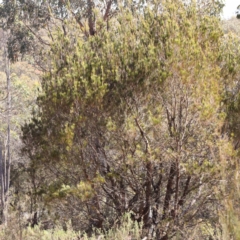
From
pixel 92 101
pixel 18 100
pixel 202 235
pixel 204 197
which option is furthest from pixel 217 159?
pixel 18 100

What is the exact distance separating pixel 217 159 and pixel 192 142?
489 millimetres

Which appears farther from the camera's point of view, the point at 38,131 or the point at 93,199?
the point at 38,131

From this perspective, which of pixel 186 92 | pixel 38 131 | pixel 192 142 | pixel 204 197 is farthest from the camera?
pixel 38 131

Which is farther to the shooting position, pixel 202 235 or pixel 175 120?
pixel 202 235

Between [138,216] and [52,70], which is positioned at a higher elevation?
[52,70]

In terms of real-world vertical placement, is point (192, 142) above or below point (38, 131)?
below

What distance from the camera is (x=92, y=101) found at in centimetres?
586

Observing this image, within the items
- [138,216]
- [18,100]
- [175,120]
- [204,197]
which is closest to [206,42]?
[175,120]

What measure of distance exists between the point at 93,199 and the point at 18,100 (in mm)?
11016

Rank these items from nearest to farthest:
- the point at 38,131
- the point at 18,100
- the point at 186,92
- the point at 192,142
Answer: the point at 186,92
the point at 192,142
the point at 38,131
the point at 18,100

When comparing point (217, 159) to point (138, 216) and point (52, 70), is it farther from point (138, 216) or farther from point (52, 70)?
point (52, 70)

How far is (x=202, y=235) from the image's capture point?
6.74 meters

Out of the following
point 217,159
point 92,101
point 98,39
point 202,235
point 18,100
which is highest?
point 18,100

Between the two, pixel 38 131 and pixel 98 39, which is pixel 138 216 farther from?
pixel 98 39
